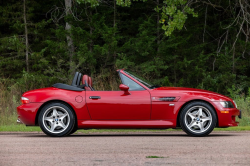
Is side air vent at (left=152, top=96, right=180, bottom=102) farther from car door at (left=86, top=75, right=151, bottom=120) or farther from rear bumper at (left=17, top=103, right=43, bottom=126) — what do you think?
rear bumper at (left=17, top=103, right=43, bottom=126)

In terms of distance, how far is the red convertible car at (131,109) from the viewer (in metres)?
9.41

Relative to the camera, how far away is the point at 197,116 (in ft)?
30.8

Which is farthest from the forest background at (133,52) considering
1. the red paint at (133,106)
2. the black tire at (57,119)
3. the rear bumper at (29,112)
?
the black tire at (57,119)

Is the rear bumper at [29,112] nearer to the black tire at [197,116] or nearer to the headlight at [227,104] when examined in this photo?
the black tire at [197,116]

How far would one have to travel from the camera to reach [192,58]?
76.7 ft

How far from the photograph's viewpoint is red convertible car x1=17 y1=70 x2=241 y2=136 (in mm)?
9414

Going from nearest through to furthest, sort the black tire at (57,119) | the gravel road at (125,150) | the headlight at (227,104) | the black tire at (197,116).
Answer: the gravel road at (125,150) → the black tire at (197,116) → the headlight at (227,104) → the black tire at (57,119)

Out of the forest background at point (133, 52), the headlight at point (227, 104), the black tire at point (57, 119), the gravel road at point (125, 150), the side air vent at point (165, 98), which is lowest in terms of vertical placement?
the gravel road at point (125, 150)

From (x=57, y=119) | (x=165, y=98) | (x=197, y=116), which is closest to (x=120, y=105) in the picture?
(x=165, y=98)

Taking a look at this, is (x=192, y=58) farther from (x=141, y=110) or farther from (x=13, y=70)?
(x=141, y=110)

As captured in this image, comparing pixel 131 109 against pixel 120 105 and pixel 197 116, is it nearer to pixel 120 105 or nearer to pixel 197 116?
pixel 120 105

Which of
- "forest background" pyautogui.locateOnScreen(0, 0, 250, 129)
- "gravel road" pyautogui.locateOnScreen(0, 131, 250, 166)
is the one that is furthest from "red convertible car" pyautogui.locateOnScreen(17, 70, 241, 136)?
"forest background" pyautogui.locateOnScreen(0, 0, 250, 129)

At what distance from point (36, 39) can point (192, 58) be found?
9158 millimetres

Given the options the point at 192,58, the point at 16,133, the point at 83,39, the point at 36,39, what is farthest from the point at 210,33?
the point at 16,133
